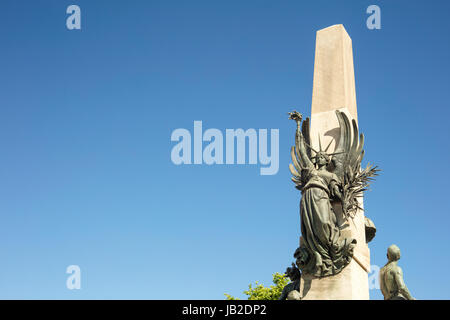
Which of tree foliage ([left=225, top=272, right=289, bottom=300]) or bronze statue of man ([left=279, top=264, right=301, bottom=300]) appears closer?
bronze statue of man ([left=279, top=264, right=301, bottom=300])

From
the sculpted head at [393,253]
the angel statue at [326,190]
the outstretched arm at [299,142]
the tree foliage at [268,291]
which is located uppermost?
the outstretched arm at [299,142]

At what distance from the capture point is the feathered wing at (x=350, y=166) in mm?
11719

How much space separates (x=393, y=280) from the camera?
1052 cm

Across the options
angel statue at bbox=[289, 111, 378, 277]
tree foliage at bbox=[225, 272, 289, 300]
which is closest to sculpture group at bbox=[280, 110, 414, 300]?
angel statue at bbox=[289, 111, 378, 277]

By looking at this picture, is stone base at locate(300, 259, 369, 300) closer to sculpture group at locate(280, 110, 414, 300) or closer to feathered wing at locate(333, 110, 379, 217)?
sculpture group at locate(280, 110, 414, 300)

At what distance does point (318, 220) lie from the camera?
36.7 feet

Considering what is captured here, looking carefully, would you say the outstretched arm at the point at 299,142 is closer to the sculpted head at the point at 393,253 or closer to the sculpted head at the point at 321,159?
the sculpted head at the point at 321,159

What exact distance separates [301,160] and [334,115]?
1.58 meters

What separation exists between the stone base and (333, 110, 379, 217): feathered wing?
1.27m

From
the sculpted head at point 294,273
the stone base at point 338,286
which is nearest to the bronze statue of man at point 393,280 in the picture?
the stone base at point 338,286

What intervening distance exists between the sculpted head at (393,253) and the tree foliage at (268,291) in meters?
17.1

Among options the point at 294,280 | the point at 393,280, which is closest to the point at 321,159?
the point at 294,280

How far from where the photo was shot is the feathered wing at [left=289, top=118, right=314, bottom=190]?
39.8ft

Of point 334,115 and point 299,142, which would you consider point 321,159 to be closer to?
point 299,142
